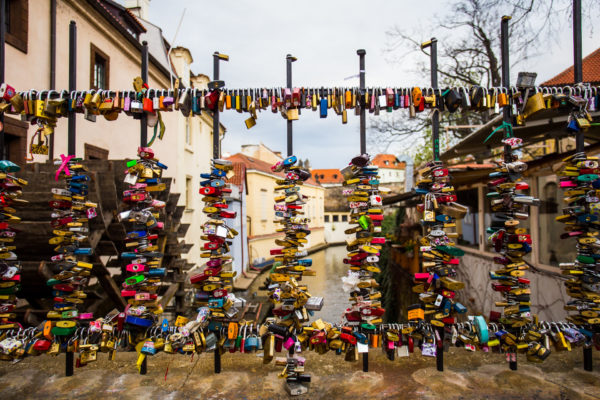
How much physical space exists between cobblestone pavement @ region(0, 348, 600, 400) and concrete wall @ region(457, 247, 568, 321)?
226cm

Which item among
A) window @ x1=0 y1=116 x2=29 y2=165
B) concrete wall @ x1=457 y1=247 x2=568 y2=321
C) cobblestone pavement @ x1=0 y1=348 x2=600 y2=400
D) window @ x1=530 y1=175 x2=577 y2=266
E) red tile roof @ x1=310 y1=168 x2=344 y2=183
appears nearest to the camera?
cobblestone pavement @ x1=0 y1=348 x2=600 y2=400

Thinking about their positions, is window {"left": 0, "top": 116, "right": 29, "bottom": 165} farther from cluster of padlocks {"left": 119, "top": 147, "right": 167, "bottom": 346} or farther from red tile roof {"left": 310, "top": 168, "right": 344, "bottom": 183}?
red tile roof {"left": 310, "top": 168, "right": 344, "bottom": 183}

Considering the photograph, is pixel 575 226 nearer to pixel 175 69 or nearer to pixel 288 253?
pixel 288 253

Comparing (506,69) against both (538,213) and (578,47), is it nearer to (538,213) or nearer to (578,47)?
(578,47)

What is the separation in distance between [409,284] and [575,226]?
8.74 m

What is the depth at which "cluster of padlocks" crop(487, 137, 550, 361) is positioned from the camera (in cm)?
264

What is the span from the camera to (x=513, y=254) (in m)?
2.71

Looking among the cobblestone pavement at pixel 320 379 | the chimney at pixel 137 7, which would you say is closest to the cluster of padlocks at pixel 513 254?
the cobblestone pavement at pixel 320 379

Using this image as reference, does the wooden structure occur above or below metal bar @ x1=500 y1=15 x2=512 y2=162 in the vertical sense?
below

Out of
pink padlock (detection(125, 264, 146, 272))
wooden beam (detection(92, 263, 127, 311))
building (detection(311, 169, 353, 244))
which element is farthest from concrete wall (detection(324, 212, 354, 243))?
pink padlock (detection(125, 264, 146, 272))

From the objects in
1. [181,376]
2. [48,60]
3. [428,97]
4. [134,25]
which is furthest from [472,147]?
[134,25]

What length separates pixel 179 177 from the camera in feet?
43.3

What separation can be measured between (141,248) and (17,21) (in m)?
5.93

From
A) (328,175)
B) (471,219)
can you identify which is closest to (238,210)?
(471,219)
